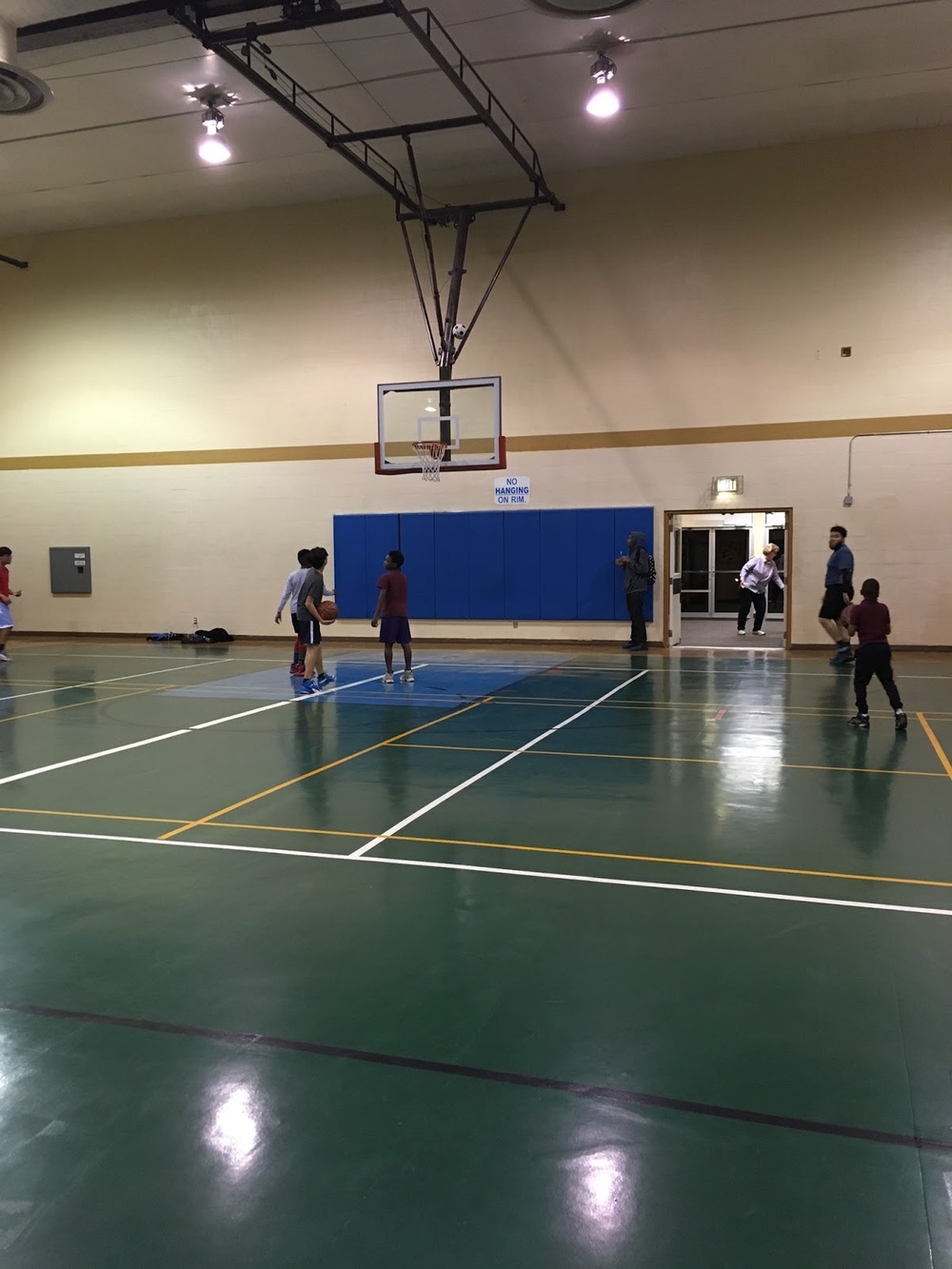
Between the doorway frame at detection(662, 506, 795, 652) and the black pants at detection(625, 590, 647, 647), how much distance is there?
0.60 meters

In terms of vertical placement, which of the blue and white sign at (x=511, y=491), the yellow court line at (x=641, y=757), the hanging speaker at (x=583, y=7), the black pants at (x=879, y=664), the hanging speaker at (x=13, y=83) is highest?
the hanging speaker at (x=583, y=7)

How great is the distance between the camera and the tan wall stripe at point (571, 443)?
1583 centimetres

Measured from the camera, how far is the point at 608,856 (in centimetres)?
531

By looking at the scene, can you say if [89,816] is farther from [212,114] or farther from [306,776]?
[212,114]

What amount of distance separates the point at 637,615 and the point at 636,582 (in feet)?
2.05

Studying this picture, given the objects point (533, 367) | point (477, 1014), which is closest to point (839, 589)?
point (533, 367)

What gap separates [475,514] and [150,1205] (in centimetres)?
1620

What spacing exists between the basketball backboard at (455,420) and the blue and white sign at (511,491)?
0.95 metres

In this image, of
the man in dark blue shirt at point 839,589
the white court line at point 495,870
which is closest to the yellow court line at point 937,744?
the white court line at point 495,870

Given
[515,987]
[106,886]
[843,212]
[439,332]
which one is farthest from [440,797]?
[843,212]

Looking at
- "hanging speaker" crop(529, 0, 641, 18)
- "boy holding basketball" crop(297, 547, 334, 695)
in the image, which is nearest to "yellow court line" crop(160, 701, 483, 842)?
"boy holding basketball" crop(297, 547, 334, 695)

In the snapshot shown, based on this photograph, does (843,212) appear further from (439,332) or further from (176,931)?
(176,931)

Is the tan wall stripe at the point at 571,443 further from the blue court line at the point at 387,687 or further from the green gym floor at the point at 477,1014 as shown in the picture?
the green gym floor at the point at 477,1014

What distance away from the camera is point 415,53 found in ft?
43.0
